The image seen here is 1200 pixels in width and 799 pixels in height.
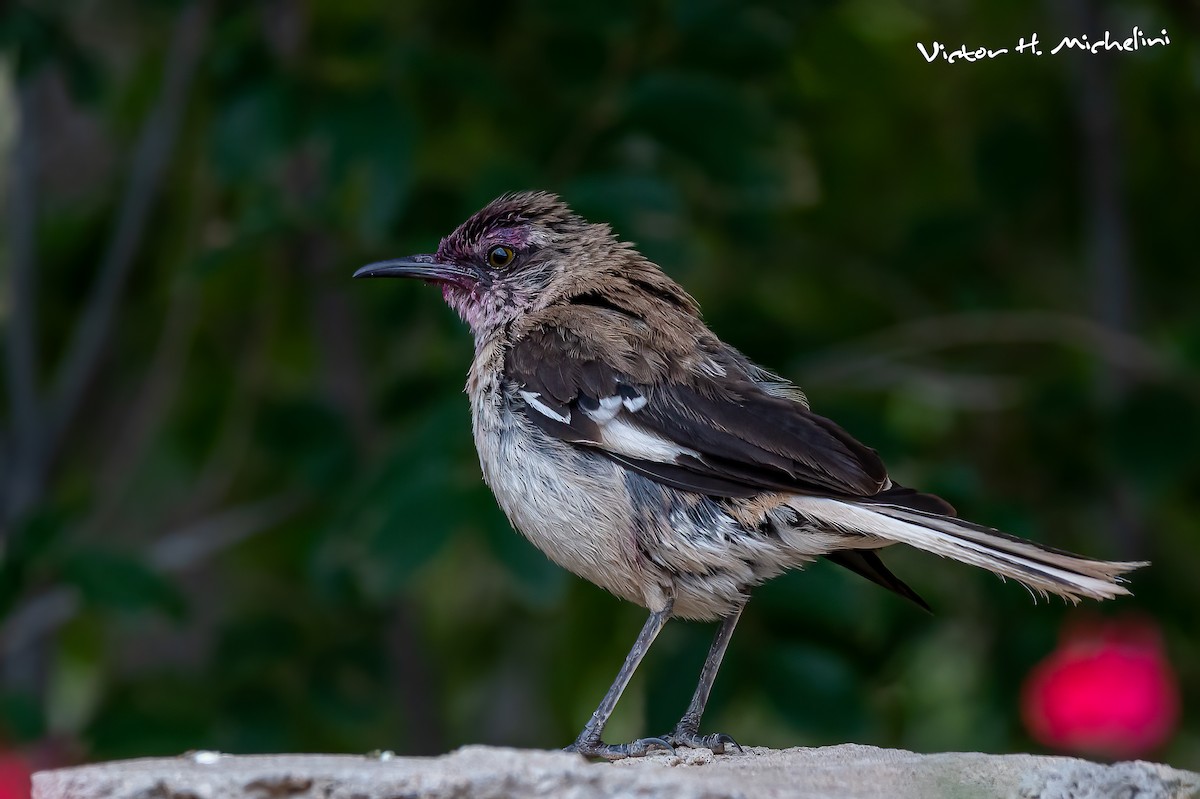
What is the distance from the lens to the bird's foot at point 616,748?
4438mm

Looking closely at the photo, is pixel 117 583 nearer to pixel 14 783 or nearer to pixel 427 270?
pixel 427 270

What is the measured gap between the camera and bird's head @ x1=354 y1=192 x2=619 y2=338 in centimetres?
544

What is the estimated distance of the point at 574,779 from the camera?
311 cm

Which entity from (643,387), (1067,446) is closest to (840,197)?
(1067,446)

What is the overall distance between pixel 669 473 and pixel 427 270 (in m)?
1.50

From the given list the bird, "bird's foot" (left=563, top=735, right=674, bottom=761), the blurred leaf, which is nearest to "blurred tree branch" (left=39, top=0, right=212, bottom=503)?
the blurred leaf

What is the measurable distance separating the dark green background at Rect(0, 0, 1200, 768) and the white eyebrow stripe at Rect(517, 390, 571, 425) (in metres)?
0.80

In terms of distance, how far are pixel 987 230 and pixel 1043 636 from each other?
187 centimetres

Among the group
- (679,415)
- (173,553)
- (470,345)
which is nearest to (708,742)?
(679,415)

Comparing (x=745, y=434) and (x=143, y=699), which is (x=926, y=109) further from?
(x=143, y=699)

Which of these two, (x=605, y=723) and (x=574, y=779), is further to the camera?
(x=605, y=723)

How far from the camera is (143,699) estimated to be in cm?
633

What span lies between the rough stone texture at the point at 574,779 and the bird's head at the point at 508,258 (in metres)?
2.06

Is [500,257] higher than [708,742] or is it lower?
higher
